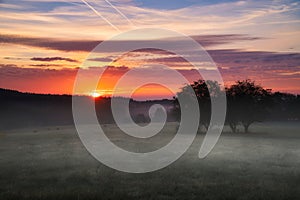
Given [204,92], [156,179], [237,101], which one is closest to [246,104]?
[237,101]

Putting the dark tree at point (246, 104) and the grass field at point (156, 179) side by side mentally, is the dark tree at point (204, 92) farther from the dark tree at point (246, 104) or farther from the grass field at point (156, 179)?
the grass field at point (156, 179)

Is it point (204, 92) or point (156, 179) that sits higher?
point (204, 92)

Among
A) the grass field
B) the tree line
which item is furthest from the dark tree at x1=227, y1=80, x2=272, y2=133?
the grass field

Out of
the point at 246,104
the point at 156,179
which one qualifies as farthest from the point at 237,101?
the point at 156,179

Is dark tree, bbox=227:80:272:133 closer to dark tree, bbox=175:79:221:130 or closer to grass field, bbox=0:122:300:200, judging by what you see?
dark tree, bbox=175:79:221:130

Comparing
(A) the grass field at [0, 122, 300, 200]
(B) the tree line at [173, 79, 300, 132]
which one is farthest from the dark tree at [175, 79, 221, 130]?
(A) the grass field at [0, 122, 300, 200]

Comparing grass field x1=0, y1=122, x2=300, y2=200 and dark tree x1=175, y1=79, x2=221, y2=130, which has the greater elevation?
dark tree x1=175, y1=79, x2=221, y2=130

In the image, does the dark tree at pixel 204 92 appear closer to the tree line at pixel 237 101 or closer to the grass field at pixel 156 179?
the tree line at pixel 237 101

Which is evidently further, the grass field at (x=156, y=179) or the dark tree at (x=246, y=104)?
the dark tree at (x=246, y=104)

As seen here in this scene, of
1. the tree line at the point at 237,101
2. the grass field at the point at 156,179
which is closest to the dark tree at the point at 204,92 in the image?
the tree line at the point at 237,101

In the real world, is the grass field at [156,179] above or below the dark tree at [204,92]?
below

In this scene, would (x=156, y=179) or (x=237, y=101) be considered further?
(x=237, y=101)

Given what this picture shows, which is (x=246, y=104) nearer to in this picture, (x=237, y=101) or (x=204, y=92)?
(x=237, y=101)

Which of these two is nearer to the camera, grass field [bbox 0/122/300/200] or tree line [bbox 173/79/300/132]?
grass field [bbox 0/122/300/200]
